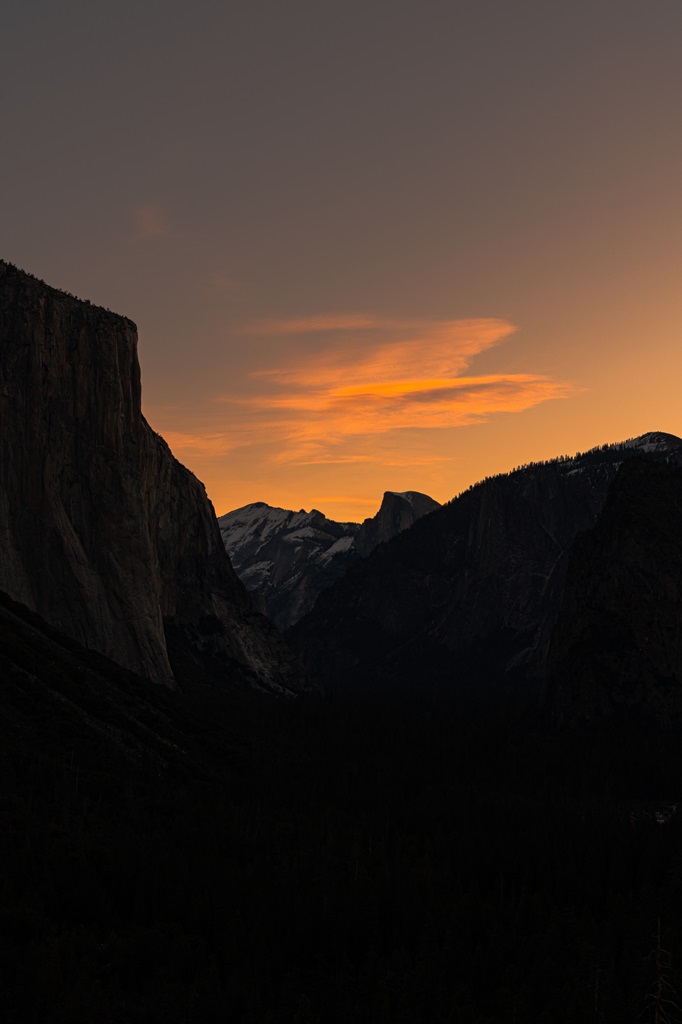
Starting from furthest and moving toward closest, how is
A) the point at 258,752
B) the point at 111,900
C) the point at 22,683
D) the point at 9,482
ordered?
the point at 9,482, the point at 258,752, the point at 22,683, the point at 111,900

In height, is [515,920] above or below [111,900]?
below

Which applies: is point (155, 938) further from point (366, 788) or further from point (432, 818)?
point (366, 788)

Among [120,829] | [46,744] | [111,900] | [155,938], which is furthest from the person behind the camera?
[46,744]

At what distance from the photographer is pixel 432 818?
5108 inches

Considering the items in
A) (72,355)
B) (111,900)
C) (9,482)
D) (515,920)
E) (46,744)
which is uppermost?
(72,355)

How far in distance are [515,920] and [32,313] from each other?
426 ft

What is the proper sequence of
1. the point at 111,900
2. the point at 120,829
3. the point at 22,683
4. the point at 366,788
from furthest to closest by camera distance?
1. the point at 366,788
2. the point at 22,683
3. the point at 120,829
4. the point at 111,900

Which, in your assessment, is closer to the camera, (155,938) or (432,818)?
(155,938)

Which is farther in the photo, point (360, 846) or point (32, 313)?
point (32, 313)

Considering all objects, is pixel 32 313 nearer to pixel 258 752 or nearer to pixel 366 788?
pixel 258 752

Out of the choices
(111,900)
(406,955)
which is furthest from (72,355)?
Result: (406,955)

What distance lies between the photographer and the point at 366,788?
473ft

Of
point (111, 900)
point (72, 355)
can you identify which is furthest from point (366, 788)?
point (72, 355)

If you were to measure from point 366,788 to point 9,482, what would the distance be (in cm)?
7142
